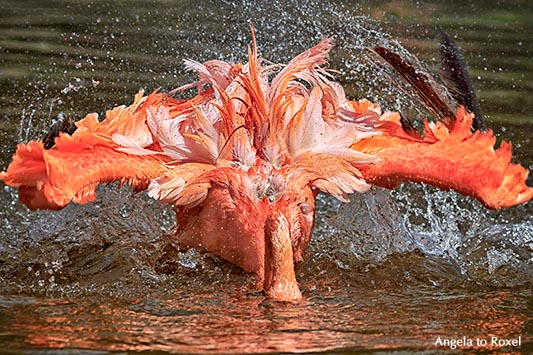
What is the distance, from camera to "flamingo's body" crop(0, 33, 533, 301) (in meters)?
5.17

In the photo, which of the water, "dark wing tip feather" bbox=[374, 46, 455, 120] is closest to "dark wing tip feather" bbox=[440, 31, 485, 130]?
"dark wing tip feather" bbox=[374, 46, 455, 120]

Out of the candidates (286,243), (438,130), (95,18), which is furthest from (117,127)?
(95,18)

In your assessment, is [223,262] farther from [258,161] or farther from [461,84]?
[461,84]

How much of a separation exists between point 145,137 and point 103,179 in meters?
0.51

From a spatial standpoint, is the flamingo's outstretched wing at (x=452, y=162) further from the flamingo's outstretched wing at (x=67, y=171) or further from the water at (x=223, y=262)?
the flamingo's outstretched wing at (x=67, y=171)

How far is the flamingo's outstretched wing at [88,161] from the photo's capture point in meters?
5.08

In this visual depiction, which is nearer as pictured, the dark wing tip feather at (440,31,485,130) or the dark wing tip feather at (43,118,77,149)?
the dark wing tip feather at (43,118,77,149)

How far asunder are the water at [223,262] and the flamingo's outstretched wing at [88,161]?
585 millimetres

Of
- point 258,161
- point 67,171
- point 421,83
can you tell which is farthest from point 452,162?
point 67,171

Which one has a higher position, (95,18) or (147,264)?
(95,18)

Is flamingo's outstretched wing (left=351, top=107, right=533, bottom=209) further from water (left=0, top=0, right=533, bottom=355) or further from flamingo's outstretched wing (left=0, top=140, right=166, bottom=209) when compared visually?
flamingo's outstretched wing (left=0, top=140, right=166, bottom=209)

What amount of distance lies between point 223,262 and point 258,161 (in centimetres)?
61

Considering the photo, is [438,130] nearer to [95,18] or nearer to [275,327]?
[275,327]

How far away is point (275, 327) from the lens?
4.86 m
